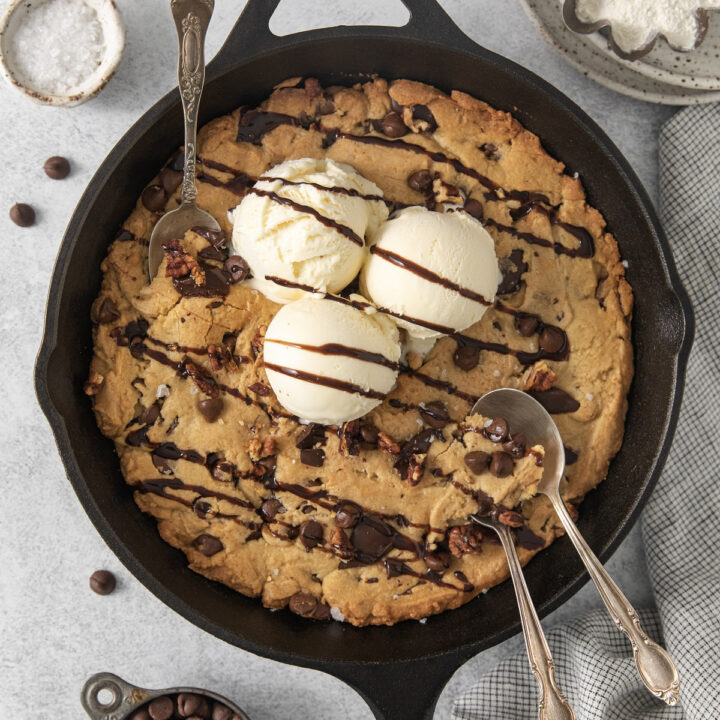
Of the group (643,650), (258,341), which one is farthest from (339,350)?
(643,650)

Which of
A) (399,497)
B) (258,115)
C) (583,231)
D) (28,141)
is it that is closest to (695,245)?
(583,231)

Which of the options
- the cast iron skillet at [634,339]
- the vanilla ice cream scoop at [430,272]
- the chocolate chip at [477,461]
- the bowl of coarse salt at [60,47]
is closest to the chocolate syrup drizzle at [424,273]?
the vanilla ice cream scoop at [430,272]

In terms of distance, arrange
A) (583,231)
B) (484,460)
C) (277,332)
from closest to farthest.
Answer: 1. (277,332)
2. (484,460)
3. (583,231)

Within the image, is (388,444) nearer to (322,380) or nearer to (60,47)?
(322,380)

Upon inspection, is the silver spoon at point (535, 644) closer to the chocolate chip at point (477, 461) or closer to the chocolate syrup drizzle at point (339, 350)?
the chocolate chip at point (477, 461)

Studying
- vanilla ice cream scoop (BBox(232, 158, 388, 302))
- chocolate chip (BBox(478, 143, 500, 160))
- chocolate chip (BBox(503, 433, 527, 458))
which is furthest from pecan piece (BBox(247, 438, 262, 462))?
chocolate chip (BBox(478, 143, 500, 160))

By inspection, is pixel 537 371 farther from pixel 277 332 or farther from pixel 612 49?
pixel 612 49
